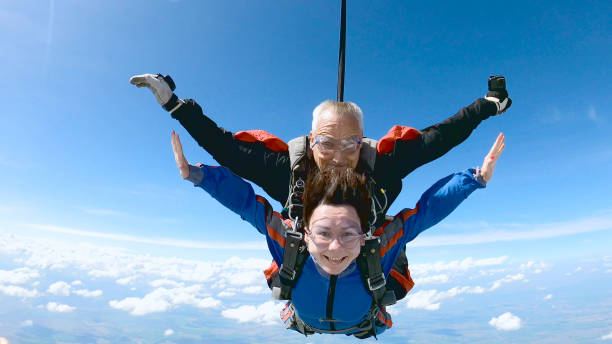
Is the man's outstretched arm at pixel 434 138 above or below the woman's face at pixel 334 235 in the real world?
above

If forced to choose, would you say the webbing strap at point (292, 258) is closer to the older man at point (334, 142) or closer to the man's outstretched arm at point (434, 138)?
the older man at point (334, 142)


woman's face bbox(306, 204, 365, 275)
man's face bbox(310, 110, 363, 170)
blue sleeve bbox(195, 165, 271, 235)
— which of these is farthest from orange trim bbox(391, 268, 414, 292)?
blue sleeve bbox(195, 165, 271, 235)

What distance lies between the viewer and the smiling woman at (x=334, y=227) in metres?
2.21

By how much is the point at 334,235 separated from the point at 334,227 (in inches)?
2.3

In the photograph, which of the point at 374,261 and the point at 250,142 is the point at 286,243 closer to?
the point at 374,261

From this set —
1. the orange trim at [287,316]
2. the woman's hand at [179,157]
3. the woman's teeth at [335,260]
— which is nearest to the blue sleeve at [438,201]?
the woman's teeth at [335,260]

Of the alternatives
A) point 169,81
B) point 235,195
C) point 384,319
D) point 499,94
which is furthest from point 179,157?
point 499,94

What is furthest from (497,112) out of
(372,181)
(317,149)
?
(317,149)

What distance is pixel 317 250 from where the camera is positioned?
2.24m

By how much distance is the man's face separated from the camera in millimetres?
2529

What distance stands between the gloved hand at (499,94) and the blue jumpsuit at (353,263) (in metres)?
0.87

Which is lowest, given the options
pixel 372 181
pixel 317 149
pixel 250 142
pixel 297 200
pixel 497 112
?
pixel 297 200

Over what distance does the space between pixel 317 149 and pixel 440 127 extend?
1111 mm

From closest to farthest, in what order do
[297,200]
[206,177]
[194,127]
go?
[206,177]
[297,200]
[194,127]
